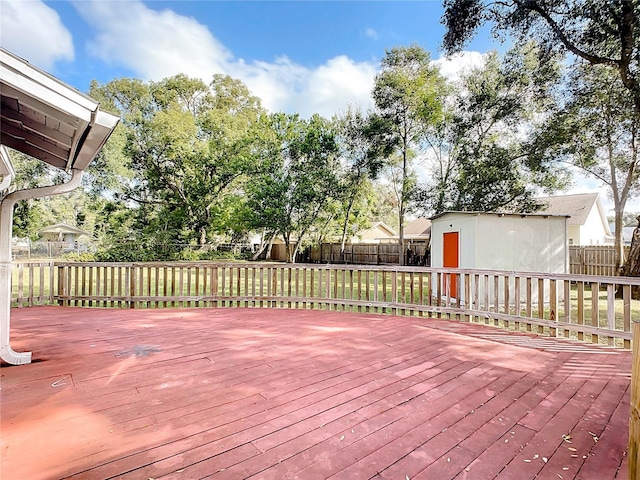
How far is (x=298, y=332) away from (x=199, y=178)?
1816 centimetres

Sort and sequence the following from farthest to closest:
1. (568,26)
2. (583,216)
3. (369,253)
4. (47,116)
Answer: (369,253) < (583,216) < (568,26) < (47,116)

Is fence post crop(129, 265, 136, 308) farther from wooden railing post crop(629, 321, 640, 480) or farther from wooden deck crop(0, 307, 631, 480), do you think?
wooden railing post crop(629, 321, 640, 480)

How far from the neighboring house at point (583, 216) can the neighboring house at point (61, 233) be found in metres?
36.6

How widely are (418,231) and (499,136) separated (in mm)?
13319

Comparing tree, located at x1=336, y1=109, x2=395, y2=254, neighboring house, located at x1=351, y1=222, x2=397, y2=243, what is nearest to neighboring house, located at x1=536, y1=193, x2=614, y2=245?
tree, located at x1=336, y1=109, x2=395, y2=254

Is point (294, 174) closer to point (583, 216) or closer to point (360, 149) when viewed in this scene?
point (360, 149)

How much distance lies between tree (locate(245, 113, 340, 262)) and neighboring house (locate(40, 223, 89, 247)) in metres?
20.0

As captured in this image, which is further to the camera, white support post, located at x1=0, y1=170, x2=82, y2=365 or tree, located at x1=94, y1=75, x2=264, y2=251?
tree, located at x1=94, y1=75, x2=264, y2=251

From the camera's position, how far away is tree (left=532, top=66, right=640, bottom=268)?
9.59 m

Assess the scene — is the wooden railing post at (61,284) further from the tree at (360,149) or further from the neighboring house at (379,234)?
the neighboring house at (379,234)

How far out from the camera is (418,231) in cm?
2638

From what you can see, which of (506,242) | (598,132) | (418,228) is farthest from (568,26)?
(418,228)

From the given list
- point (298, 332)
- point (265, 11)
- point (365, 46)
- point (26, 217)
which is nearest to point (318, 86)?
point (365, 46)

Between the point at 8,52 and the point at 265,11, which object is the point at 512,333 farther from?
the point at 265,11
